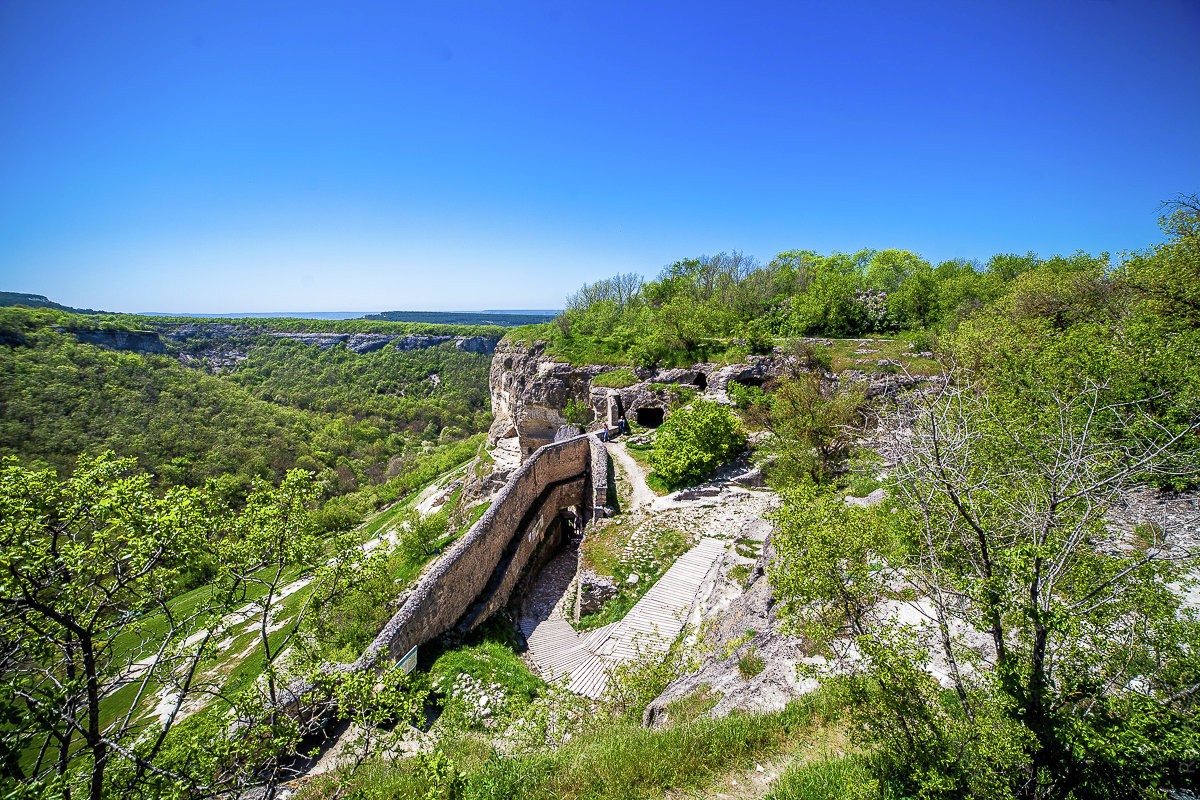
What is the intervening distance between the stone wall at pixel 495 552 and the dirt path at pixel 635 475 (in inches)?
54.1

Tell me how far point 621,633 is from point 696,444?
8.47 metres

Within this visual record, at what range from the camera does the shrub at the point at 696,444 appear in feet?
55.8

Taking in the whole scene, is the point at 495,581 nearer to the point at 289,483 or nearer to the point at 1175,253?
the point at 289,483

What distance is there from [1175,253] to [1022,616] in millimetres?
15950

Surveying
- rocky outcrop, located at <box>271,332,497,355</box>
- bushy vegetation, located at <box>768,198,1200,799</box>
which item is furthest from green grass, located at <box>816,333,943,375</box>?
rocky outcrop, located at <box>271,332,497,355</box>

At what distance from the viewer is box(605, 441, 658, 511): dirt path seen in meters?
16.6

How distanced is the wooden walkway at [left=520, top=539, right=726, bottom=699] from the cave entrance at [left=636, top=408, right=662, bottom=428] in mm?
13700

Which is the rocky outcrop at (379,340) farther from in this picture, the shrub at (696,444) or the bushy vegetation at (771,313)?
the shrub at (696,444)

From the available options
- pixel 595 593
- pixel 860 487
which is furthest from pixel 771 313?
pixel 595 593

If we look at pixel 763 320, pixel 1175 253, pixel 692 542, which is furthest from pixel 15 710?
pixel 763 320

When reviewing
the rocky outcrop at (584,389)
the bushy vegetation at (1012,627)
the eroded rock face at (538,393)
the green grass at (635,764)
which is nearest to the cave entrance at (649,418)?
the rocky outcrop at (584,389)

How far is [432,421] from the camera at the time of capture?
72688 millimetres

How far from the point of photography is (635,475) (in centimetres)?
1894

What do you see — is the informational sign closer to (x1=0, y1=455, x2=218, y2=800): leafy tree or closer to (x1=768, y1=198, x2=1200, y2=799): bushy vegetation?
(x1=0, y1=455, x2=218, y2=800): leafy tree
